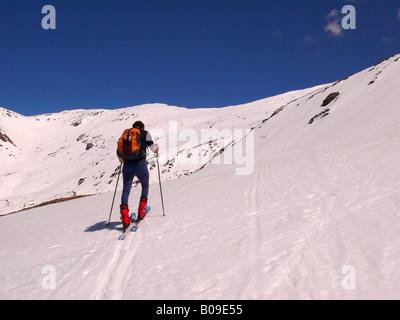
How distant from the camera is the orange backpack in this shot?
571cm

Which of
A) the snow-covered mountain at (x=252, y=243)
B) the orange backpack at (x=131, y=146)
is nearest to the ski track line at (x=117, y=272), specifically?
the snow-covered mountain at (x=252, y=243)

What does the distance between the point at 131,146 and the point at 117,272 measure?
9.21 feet

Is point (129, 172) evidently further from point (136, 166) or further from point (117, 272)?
point (117, 272)

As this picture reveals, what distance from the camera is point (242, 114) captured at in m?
54.7

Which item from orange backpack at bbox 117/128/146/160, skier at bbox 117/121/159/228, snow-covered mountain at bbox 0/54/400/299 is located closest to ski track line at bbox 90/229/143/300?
snow-covered mountain at bbox 0/54/400/299

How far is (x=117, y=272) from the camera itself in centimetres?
380

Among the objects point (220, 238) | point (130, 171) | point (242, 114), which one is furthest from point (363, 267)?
point (242, 114)

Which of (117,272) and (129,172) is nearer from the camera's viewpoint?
(117,272)

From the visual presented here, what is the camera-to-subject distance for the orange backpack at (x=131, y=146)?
5715 millimetres

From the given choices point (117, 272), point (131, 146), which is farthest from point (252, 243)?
point (131, 146)

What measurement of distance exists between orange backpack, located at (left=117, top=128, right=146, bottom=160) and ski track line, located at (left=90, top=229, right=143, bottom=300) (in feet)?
5.98

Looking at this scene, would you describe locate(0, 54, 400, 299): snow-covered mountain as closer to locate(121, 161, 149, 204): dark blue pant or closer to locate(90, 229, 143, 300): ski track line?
locate(90, 229, 143, 300): ski track line

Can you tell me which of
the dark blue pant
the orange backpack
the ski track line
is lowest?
the ski track line

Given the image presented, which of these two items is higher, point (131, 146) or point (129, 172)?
point (131, 146)
